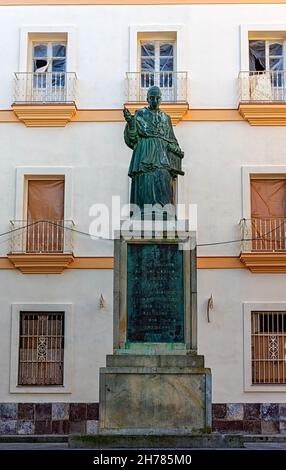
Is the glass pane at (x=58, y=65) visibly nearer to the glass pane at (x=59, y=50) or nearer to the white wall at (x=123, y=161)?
the glass pane at (x=59, y=50)

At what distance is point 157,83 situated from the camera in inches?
902

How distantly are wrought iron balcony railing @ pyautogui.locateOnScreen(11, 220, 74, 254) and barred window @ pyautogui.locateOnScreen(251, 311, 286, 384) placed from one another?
476 centimetres

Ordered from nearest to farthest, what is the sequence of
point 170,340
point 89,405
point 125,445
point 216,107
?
point 125,445, point 170,340, point 89,405, point 216,107

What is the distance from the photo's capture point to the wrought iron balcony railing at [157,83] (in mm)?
22562

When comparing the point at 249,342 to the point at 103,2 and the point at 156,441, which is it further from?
the point at 156,441

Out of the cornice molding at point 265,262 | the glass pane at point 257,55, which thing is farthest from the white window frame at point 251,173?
the glass pane at point 257,55

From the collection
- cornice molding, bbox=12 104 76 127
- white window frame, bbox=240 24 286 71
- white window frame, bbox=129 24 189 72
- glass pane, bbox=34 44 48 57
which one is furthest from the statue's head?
glass pane, bbox=34 44 48 57

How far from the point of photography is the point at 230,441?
11648 mm

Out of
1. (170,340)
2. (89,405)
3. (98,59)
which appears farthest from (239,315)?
(170,340)

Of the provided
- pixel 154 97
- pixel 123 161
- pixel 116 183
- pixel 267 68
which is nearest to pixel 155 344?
pixel 154 97

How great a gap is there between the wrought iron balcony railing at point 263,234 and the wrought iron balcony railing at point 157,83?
3420 mm

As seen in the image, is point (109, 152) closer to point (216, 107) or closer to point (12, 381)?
point (216, 107)

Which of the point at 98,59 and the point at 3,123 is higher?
the point at 98,59

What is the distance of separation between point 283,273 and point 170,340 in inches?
380
